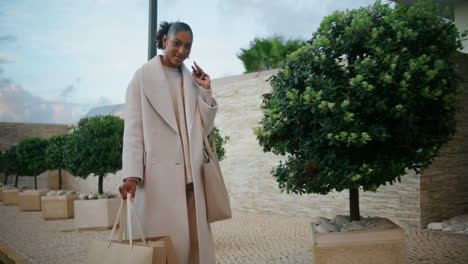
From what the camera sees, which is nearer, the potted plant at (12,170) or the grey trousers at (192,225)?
the grey trousers at (192,225)

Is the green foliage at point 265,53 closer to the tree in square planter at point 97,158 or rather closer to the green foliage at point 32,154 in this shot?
the green foliage at point 32,154

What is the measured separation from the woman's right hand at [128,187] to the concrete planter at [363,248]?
153 cm

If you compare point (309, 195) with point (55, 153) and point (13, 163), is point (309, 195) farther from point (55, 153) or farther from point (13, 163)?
point (13, 163)

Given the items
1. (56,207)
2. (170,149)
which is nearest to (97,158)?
(56,207)

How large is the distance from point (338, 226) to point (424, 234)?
2713 millimetres

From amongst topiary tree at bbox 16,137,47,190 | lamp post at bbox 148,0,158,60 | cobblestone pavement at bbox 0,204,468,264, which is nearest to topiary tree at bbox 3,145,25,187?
topiary tree at bbox 16,137,47,190

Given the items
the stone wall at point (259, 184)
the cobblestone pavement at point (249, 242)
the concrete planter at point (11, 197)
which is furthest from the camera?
the concrete planter at point (11, 197)

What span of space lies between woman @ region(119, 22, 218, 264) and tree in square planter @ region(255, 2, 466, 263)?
912mm

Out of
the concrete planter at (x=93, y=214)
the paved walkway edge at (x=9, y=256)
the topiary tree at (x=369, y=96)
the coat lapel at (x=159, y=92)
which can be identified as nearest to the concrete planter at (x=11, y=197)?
the concrete planter at (x=93, y=214)

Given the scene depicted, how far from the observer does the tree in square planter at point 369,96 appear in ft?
8.89

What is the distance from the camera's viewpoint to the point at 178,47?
2.33 meters

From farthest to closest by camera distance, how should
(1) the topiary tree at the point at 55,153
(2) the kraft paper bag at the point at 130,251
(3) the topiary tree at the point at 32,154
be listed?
(3) the topiary tree at the point at 32,154, (1) the topiary tree at the point at 55,153, (2) the kraft paper bag at the point at 130,251

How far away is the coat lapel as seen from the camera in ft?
7.55

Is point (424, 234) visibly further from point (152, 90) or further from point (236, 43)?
point (236, 43)
